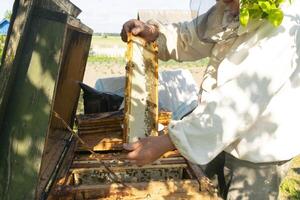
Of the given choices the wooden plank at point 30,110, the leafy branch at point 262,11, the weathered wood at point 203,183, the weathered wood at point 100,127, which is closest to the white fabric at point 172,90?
the weathered wood at point 100,127

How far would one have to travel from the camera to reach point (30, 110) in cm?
194

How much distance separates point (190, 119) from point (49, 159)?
1366mm

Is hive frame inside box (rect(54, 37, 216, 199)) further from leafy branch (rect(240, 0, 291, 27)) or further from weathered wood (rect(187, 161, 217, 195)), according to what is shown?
leafy branch (rect(240, 0, 291, 27))

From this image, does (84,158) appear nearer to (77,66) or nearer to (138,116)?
(138,116)

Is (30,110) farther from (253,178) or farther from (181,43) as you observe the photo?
(181,43)

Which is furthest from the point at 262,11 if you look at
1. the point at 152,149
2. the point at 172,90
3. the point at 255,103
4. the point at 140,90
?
the point at 172,90

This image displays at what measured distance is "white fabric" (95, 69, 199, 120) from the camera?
5.44 meters

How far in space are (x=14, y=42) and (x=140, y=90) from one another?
1.47m

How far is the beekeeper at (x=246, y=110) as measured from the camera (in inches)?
86.4

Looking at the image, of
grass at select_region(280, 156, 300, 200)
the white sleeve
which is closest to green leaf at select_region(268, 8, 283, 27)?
the white sleeve

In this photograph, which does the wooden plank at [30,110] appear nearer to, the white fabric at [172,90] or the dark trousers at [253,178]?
the dark trousers at [253,178]

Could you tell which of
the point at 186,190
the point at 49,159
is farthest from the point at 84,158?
the point at 186,190

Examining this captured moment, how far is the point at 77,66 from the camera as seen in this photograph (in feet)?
13.5

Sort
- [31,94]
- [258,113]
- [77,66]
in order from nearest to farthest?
1. [31,94]
2. [258,113]
3. [77,66]
